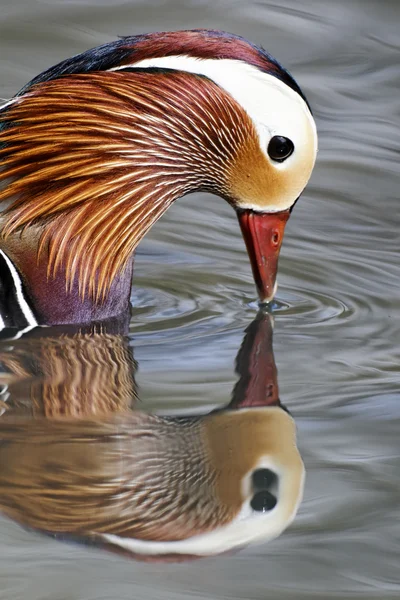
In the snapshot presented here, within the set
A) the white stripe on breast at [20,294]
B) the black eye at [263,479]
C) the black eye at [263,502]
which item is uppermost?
the white stripe on breast at [20,294]

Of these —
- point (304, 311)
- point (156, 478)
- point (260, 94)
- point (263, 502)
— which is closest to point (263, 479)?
point (263, 502)

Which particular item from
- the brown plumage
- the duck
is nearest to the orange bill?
the duck

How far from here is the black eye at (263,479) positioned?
3.09m

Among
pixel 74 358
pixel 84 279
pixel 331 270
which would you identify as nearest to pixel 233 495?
pixel 74 358

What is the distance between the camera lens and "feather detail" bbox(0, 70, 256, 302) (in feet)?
13.4

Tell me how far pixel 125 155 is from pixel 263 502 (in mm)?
1603

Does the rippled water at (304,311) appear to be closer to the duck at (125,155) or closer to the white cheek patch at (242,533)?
the white cheek patch at (242,533)

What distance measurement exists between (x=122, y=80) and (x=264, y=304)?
1.00 meters

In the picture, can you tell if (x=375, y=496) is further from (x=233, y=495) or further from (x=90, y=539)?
(x=90, y=539)

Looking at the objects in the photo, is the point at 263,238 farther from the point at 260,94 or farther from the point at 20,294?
the point at 20,294

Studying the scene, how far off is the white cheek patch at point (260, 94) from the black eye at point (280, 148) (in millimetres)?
15

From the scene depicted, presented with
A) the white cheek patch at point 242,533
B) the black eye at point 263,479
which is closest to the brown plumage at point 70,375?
the black eye at point 263,479

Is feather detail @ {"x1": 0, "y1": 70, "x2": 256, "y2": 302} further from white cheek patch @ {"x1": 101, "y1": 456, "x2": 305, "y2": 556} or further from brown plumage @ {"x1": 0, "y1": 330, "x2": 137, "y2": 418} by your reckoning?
white cheek patch @ {"x1": 101, "y1": 456, "x2": 305, "y2": 556}

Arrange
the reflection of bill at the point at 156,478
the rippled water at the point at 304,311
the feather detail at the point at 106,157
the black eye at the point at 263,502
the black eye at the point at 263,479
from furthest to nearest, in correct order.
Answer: the feather detail at the point at 106,157
the black eye at the point at 263,479
the black eye at the point at 263,502
the reflection of bill at the point at 156,478
the rippled water at the point at 304,311
